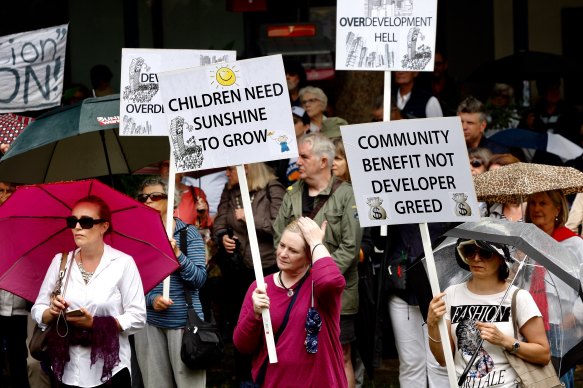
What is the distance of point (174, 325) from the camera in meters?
9.22

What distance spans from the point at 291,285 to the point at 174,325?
212 centimetres

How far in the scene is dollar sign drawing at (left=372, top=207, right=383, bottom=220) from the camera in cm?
746

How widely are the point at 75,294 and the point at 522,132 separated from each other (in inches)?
210

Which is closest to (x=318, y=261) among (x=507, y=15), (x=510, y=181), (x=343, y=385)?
(x=343, y=385)

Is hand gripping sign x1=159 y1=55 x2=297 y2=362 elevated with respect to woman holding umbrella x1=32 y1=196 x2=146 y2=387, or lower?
elevated

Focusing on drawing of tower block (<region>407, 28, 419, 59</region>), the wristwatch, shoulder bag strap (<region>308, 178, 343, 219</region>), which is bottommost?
Answer: the wristwatch

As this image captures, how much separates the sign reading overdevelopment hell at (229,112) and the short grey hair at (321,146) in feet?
6.92

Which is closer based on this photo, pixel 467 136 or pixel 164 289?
pixel 164 289

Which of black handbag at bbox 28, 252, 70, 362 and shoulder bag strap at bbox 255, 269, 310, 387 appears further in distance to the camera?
black handbag at bbox 28, 252, 70, 362

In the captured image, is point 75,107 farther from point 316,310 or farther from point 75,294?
point 316,310

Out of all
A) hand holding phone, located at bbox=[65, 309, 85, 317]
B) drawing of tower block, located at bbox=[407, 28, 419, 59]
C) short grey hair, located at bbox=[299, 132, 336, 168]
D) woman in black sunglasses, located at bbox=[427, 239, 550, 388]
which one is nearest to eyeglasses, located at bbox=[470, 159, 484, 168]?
drawing of tower block, located at bbox=[407, 28, 419, 59]

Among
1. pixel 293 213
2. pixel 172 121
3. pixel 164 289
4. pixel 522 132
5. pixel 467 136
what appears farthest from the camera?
pixel 522 132

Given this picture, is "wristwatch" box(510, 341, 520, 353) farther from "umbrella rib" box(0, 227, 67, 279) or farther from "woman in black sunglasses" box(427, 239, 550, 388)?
"umbrella rib" box(0, 227, 67, 279)

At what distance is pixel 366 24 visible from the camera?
990 cm
